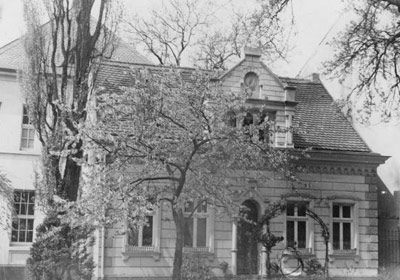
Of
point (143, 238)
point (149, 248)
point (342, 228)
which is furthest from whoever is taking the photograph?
point (342, 228)

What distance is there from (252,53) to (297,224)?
6.61 metres

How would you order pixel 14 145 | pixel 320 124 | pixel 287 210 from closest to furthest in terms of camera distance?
1. pixel 287 210
2. pixel 14 145
3. pixel 320 124

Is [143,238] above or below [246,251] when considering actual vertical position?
above

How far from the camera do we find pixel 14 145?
77.4 ft

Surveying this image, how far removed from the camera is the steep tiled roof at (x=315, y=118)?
2333 cm

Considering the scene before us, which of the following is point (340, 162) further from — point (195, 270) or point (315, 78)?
point (195, 270)

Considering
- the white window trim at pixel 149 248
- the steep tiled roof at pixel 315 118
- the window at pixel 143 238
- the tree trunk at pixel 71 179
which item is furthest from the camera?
the steep tiled roof at pixel 315 118

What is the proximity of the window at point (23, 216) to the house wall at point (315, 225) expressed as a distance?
442 centimetres

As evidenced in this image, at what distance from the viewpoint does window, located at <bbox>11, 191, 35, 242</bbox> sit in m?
23.2

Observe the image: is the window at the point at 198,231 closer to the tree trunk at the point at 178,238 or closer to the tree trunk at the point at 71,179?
the tree trunk at the point at 71,179

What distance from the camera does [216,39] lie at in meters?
32.7

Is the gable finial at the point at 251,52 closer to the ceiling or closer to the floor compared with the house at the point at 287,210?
closer to the ceiling

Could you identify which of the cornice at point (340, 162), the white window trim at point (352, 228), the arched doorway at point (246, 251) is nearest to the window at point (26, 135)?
the arched doorway at point (246, 251)

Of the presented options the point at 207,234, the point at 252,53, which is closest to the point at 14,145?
the point at 207,234
